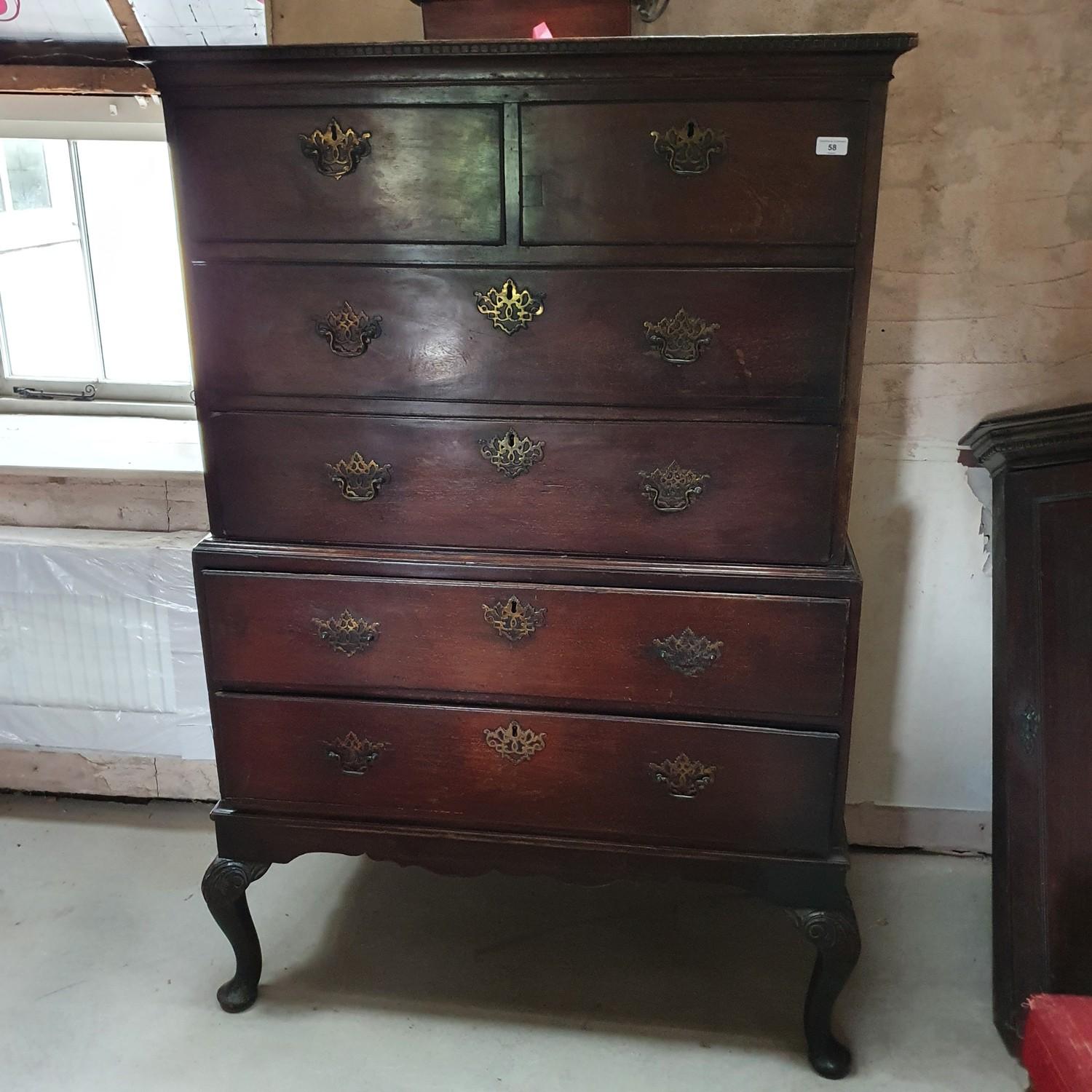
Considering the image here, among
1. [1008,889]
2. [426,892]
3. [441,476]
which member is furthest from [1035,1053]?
[426,892]

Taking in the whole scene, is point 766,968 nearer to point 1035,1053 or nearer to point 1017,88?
point 1035,1053

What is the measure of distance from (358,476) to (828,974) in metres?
1.12

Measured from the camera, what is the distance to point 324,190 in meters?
1.43

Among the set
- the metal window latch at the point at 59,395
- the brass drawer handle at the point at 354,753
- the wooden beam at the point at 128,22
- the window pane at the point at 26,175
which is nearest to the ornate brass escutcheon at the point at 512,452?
the brass drawer handle at the point at 354,753

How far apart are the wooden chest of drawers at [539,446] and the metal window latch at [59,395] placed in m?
1.07

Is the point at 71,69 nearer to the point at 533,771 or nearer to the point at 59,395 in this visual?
the point at 59,395

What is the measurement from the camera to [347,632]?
162 cm

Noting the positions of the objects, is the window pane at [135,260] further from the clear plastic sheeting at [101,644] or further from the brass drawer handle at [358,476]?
the brass drawer handle at [358,476]

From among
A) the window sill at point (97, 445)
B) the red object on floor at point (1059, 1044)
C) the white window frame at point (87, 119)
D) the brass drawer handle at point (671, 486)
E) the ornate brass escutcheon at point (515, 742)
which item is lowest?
the red object on floor at point (1059, 1044)

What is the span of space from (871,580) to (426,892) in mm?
1154

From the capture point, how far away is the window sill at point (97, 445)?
2182 mm

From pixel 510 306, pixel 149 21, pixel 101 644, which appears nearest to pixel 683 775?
pixel 510 306

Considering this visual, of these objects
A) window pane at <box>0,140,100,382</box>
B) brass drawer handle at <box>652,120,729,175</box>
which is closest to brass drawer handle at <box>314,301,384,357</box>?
brass drawer handle at <box>652,120,729,175</box>

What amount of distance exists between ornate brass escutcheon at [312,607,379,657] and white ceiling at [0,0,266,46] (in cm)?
114
